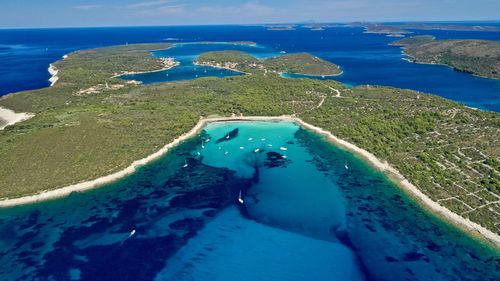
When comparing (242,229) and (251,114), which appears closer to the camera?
(242,229)

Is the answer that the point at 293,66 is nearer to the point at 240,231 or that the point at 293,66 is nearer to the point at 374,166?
the point at 374,166

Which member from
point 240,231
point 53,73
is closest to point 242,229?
point 240,231

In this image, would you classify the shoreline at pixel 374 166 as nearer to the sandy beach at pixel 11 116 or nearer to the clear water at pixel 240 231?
the clear water at pixel 240 231

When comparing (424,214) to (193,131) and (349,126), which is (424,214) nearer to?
(349,126)

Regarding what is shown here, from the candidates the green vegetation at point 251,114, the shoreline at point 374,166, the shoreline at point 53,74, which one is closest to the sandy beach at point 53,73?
the shoreline at point 53,74

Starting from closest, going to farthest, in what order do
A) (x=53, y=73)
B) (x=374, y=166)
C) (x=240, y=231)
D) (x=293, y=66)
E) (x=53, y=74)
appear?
1. (x=240, y=231)
2. (x=374, y=166)
3. (x=53, y=74)
4. (x=53, y=73)
5. (x=293, y=66)

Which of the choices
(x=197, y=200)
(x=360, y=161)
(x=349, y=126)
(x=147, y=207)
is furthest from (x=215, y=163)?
(x=349, y=126)

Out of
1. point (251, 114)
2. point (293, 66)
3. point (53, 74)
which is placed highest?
point (53, 74)
